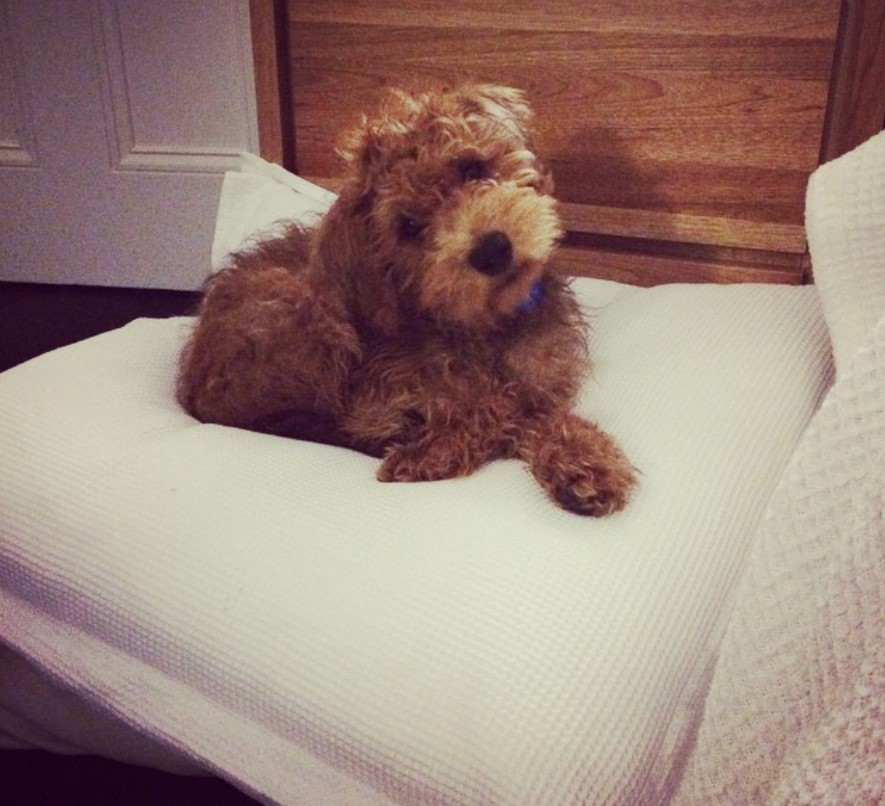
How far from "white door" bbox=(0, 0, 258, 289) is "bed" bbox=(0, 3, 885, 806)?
1.46 m

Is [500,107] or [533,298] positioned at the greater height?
[500,107]

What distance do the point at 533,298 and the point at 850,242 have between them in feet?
1.28

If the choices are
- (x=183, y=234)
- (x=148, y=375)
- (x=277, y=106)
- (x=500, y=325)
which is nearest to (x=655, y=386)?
(x=500, y=325)

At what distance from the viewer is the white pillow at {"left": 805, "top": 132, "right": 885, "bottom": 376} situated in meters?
0.99

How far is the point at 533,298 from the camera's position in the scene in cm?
116

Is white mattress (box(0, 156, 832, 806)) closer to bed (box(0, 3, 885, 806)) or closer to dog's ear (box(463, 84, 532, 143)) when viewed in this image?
bed (box(0, 3, 885, 806))

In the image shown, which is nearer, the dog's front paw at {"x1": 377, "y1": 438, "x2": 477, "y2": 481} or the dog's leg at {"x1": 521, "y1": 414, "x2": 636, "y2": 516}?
the dog's leg at {"x1": 521, "y1": 414, "x2": 636, "y2": 516}

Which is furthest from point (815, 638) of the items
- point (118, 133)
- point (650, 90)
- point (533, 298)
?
point (118, 133)

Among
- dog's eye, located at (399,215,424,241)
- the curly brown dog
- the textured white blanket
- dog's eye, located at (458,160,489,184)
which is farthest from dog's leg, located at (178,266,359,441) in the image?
the textured white blanket

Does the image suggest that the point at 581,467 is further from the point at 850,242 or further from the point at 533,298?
the point at 850,242

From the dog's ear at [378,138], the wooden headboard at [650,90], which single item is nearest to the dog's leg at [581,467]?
the dog's ear at [378,138]

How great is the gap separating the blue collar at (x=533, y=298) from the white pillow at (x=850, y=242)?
34 cm

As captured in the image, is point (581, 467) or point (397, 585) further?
point (581, 467)

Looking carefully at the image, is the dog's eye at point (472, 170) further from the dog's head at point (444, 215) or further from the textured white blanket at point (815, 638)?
the textured white blanket at point (815, 638)
